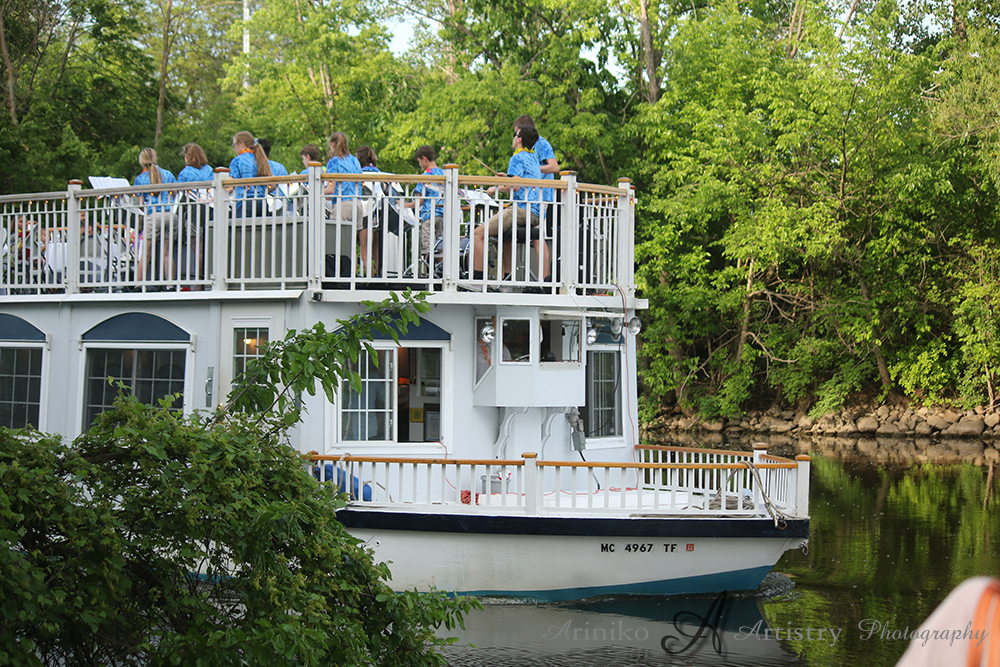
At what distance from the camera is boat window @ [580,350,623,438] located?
1208cm

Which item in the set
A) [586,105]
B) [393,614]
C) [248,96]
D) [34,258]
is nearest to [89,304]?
[34,258]

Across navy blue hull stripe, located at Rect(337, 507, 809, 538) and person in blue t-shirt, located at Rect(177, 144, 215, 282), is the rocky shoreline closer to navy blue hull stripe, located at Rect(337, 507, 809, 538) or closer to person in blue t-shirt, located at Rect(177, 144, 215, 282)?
navy blue hull stripe, located at Rect(337, 507, 809, 538)

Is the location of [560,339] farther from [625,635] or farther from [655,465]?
[625,635]

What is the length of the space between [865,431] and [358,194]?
21.8 metres

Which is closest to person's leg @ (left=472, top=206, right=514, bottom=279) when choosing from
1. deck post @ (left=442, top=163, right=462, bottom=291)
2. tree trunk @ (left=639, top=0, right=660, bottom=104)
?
deck post @ (left=442, top=163, right=462, bottom=291)

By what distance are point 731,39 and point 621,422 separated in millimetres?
21435

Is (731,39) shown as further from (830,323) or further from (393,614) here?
(393,614)

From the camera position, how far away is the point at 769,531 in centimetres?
1001

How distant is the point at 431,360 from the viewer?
36.4 ft

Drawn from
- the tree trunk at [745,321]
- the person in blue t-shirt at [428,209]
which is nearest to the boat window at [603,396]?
the person in blue t-shirt at [428,209]

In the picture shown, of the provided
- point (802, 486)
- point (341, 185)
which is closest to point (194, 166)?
point (341, 185)

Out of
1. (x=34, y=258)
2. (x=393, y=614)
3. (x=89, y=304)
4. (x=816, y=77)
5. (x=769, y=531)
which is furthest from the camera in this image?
(x=816, y=77)

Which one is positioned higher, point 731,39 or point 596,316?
point 731,39

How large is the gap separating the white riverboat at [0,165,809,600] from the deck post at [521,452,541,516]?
0.06 ft
